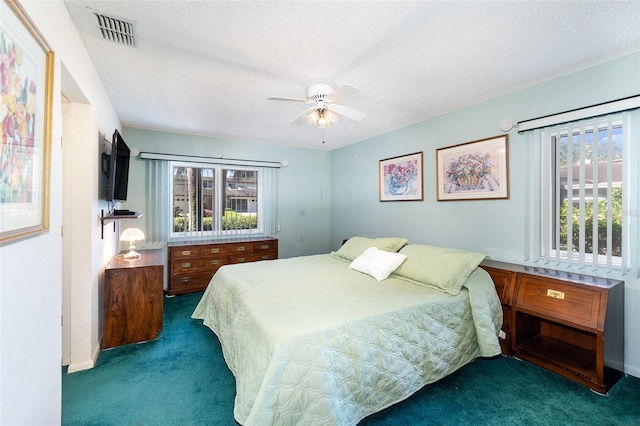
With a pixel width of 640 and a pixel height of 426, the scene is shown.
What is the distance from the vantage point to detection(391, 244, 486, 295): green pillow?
2.35 metres

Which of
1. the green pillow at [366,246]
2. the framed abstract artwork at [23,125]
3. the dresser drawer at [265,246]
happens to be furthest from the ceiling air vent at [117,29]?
the dresser drawer at [265,246]

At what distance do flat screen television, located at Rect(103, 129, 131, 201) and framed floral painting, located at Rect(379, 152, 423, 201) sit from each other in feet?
11.0

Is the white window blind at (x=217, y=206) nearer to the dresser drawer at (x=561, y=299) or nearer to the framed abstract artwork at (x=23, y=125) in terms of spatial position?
the framed abstract artwork at (x=23, y=125)

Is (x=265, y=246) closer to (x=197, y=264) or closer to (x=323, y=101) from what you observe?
(x=197, y=264)

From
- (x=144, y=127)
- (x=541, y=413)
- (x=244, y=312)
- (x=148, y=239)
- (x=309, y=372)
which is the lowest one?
(x=541, y=413)

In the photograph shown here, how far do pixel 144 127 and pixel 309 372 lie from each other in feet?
13.7

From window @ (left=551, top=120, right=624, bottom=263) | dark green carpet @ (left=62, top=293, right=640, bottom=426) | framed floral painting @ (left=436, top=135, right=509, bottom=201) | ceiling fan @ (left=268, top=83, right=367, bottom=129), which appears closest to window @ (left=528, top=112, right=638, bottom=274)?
window @ (left=551, top=120, right=624, bottom=263)

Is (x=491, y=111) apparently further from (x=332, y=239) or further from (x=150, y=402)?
(x=150, y=402)

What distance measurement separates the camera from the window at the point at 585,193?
214 centimetres

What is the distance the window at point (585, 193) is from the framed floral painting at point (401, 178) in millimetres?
1293

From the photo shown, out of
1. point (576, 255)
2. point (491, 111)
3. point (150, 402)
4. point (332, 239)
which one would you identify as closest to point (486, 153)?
point (491, 111)

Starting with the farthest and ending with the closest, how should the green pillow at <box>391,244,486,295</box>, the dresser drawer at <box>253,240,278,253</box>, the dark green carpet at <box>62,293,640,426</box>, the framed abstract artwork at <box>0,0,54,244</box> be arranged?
the dresser drawer at <box>253,240,278,253</box>, the green pillow at <box>391,244,486,295</box>, the dark green carpet at <box>62,293,640,426</box>, the framed abstract artwork at <box>0,0,54,244</box>

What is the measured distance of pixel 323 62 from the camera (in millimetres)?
2172

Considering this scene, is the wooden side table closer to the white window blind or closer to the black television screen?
the black television screen
